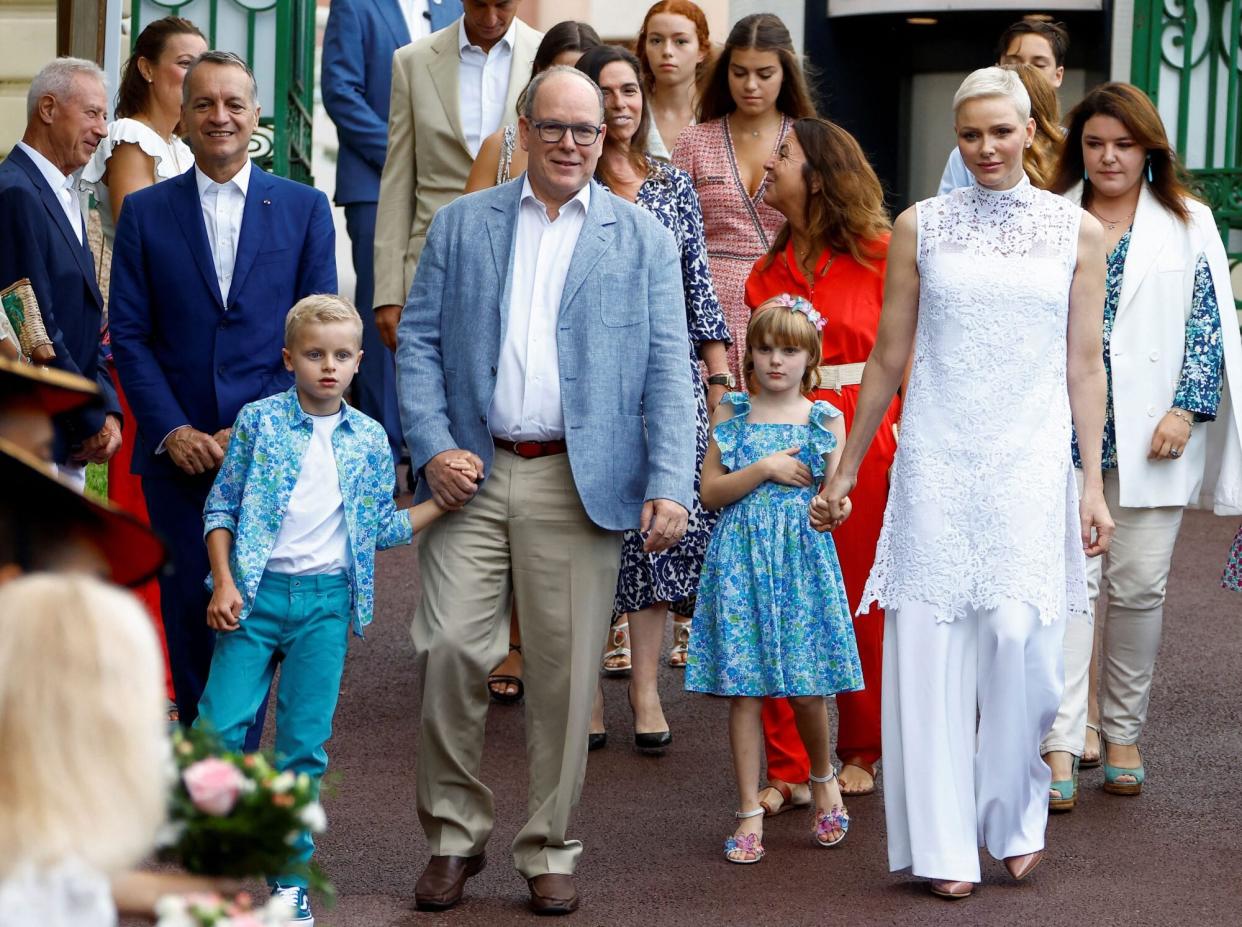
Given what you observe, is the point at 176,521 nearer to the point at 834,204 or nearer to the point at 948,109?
the point at 834,204

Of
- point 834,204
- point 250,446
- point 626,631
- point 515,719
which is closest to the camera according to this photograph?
point 250,446

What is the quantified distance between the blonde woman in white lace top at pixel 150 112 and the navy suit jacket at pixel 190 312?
3.44 ft

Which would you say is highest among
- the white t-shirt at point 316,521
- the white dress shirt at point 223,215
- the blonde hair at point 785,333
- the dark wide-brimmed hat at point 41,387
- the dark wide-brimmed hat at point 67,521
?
the white dress shirt at point 223,215

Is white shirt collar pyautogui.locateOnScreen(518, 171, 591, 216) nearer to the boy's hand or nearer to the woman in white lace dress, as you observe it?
the woman in white lace dress

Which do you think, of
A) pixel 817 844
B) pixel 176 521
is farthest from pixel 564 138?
pixel 817 844

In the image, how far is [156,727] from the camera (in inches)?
102

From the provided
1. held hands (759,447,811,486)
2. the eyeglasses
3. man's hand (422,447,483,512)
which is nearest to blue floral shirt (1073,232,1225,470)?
held hands (759,447,811,486)

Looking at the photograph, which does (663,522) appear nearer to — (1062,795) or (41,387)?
(1062,795)

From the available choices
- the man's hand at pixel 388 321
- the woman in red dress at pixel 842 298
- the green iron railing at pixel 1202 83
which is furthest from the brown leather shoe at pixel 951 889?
the green iron railing at pixel 1202 83

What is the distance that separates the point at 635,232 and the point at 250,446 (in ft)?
3.74

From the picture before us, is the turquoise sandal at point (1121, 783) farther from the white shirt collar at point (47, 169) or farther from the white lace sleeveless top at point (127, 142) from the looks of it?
the white shirt collar at point (47, 169)

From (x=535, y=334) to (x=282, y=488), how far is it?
751 millimetres

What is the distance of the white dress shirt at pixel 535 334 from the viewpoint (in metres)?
5.30

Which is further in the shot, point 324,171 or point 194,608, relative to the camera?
point 324,171
